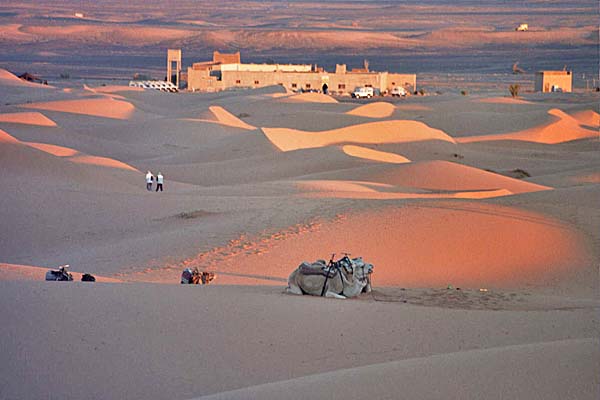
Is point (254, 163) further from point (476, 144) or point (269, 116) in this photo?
point (269, 116)

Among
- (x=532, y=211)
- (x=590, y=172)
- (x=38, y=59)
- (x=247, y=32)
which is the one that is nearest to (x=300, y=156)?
(x=590, y=172)

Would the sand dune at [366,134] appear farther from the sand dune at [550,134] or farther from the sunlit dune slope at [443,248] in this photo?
the sunlit dune slope at [443,248]

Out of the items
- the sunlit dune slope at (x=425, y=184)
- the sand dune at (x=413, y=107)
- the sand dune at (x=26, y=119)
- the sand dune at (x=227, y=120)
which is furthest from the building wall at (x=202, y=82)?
the sunlit dune slope at (x=425, y=184)

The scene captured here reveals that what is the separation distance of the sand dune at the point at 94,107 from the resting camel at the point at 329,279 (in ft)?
131

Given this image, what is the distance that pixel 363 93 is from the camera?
68.2 meters

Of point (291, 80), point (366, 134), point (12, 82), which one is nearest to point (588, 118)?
point (366, 134)

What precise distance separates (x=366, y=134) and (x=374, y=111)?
34.0 feet

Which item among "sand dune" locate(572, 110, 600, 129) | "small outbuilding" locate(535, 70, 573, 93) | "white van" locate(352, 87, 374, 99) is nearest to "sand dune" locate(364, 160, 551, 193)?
"sand dune" locate(572, 110, 600, 129)

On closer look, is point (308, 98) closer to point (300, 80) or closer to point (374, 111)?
point (374, 111)

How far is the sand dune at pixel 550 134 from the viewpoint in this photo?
46.4m

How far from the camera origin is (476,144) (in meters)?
44.2

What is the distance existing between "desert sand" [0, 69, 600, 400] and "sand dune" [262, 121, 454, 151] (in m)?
1.24

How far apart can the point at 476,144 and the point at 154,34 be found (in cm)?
14796

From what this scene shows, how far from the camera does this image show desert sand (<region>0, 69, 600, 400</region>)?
866 centimetres
